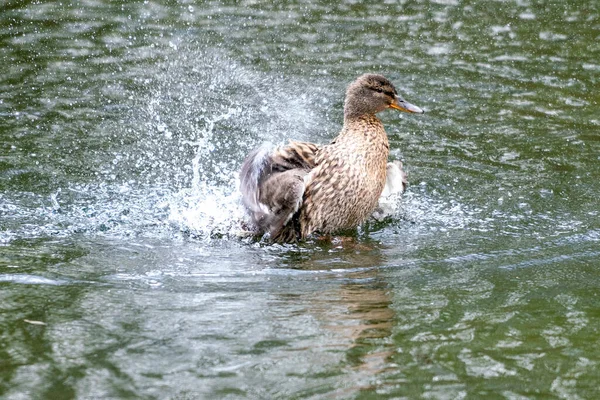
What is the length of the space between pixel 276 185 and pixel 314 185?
0.26 meters

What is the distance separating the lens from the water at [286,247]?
418cm

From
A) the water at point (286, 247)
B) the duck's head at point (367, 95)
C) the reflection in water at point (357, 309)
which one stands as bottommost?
the reflection in water at point (357, 309)

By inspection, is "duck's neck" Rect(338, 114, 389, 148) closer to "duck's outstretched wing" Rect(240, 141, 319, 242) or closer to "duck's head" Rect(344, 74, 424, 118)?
"duck's head" Rect(344, 74, 424, 118)

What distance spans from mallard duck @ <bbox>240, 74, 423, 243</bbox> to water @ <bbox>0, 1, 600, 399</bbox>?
0.19 meters

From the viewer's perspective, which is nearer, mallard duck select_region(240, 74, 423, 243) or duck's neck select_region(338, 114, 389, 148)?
mallard duck select_region(240, 74, 423, 243)

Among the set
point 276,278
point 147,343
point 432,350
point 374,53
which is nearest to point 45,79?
point 374,53

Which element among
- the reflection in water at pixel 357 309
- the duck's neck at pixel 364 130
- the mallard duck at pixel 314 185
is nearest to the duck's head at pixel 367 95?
the duck's neck at pixel 364 130

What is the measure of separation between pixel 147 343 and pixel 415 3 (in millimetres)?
7546

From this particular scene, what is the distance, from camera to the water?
165 inches

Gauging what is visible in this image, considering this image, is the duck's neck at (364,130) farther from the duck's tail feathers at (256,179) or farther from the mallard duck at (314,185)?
the duck's tail feathers at (256,179)

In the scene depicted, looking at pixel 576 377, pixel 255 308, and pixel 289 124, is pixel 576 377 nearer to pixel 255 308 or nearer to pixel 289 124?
pixel 255 308

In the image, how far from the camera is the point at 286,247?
620 cm

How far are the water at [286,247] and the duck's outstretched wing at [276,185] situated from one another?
0.64ft

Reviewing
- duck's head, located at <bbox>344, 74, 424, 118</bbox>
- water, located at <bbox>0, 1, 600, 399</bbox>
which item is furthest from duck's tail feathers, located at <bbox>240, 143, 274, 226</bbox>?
duck's head, located at <bbox>344, 74, 424, 118</bbox>
